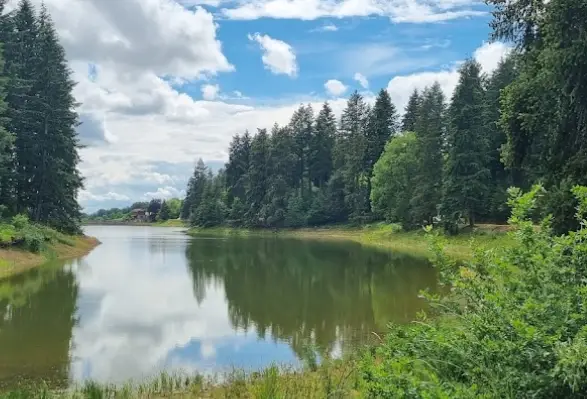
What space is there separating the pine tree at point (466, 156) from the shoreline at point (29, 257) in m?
30.2

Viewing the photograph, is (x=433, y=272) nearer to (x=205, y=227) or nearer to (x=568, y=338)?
(x=568, y=338)

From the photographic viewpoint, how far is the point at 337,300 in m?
21.5

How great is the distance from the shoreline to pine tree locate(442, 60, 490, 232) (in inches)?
1188

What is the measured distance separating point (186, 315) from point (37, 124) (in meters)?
29.8

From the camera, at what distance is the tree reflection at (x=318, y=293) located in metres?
15.6

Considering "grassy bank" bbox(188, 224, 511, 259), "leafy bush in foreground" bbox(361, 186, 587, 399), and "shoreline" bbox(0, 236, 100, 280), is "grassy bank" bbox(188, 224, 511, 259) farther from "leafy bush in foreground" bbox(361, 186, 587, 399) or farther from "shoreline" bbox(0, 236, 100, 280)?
"shoreline" bbox(0, 236, 100, 280)

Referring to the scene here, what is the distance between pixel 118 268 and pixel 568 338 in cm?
3150

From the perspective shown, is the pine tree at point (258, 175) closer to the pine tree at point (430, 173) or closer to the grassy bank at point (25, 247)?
the pine tree at point (430, 173)

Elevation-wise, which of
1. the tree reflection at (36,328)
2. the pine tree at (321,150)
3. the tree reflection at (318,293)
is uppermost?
the pine tree at (321,150)

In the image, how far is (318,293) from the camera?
2317cm

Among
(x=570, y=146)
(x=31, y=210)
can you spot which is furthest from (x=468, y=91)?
(x=31, y=210)

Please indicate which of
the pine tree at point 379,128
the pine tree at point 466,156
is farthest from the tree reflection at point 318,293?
the pine tree at point 379,128

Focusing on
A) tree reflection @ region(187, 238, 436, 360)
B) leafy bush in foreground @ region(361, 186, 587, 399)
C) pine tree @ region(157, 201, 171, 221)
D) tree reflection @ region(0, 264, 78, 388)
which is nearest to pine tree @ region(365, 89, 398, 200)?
tree reflection @ region(187, 238, 436, 360)

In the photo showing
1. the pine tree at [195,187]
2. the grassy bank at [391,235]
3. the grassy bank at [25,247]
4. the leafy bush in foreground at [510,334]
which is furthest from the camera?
the pine tree at [195,187]
